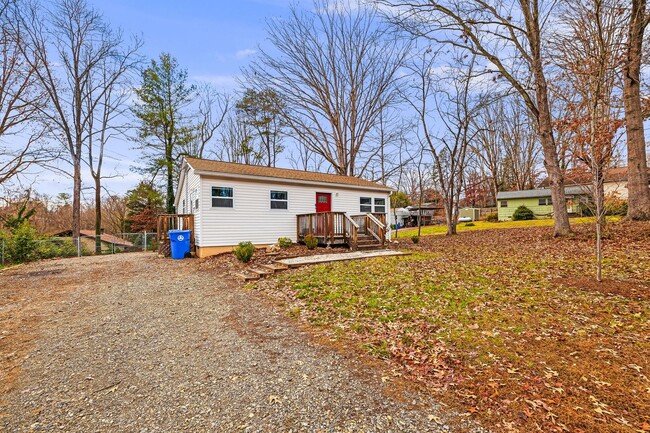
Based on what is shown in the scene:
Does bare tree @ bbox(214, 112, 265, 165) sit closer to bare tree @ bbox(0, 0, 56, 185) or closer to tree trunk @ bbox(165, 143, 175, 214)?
tree trunk @ bbox(165, 143, 175, 214)

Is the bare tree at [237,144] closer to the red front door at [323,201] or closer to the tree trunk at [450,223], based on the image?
the red front door at [323,201]

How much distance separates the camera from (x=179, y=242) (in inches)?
479

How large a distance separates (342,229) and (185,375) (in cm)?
916

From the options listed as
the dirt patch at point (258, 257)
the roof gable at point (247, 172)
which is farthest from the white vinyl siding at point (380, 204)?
the dirt patch at point (258, 257)

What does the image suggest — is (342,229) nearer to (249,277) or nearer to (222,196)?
(222,196)

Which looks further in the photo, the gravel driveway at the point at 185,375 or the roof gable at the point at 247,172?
the roof gable at the point at 247,172

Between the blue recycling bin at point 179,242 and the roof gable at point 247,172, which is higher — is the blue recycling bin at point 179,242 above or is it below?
below

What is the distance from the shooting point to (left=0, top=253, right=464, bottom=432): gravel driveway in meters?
2.44

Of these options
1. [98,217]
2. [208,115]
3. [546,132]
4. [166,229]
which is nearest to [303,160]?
[208,115]

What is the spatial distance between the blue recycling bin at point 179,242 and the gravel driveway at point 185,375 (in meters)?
6.24

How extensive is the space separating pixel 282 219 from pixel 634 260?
36.5 feet

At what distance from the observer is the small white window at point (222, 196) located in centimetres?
1158

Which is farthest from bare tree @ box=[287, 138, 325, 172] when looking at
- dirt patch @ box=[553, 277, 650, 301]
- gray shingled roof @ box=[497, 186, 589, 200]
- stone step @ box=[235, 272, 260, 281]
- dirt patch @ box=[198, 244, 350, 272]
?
dirt patch @ box=[553, 277, 650, 301]

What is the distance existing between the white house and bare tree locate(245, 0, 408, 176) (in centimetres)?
900
